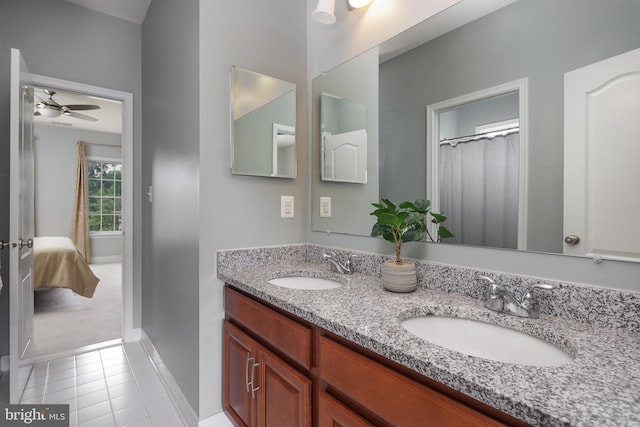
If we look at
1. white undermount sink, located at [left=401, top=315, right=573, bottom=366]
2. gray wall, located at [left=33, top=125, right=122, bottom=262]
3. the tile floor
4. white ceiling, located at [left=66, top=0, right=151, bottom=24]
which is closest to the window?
gray wall, located at [left=33, top=125, right=122, bottom=262]

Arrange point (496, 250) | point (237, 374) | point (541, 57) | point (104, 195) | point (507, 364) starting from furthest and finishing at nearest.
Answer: point (104, 195), point (237, 374), point (496, 250), point (541, 57), point (507, 364)

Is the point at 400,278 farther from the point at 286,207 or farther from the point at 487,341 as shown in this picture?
the point at 286,207

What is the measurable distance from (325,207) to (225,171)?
0.59 metres

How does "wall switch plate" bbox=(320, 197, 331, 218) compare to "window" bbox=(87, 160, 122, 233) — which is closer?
"wall switch plate" bbox=(320, 197, 331, 218)

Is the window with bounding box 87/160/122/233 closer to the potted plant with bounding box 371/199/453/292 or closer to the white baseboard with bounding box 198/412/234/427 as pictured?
the white baseboard with bounding box 198/412/234/427

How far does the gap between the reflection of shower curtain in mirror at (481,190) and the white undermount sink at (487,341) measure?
1.01 feet

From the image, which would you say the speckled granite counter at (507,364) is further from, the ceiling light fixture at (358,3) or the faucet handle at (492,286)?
the ceiling light fixture at (358,3)

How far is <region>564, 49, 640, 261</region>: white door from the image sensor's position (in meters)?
0.83

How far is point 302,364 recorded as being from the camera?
1.05 metres

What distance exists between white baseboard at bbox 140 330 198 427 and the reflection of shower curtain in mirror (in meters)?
1.58

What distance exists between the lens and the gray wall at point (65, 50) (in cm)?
226

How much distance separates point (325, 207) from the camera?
6.07 ft

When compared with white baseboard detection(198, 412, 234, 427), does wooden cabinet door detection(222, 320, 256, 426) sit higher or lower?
→ higher
